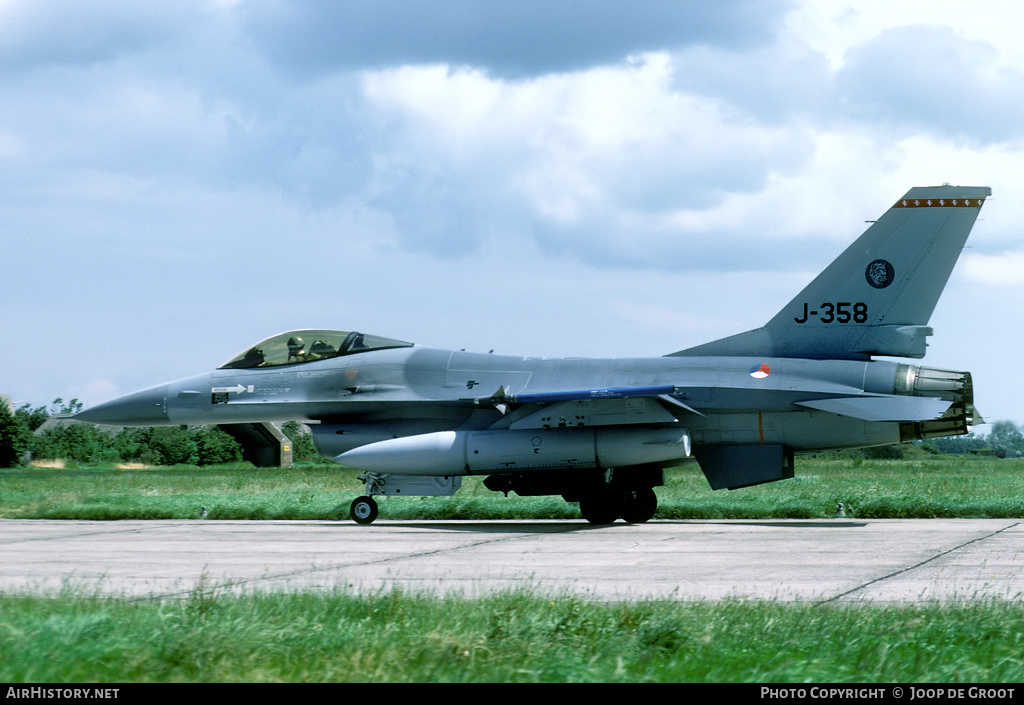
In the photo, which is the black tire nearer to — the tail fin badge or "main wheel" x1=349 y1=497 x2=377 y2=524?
"main wheel" x1=349 y1=497 x2=377 y2=524

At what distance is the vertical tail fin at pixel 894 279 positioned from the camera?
1664 cm

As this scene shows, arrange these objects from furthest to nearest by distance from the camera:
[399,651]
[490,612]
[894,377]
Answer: [894,377], [490,612], [399,651]

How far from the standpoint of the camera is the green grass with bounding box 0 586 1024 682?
516 centimetres

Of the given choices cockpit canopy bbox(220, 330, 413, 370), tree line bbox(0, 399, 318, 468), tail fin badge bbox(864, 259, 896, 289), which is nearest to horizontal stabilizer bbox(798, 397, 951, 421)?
tail fin badge bbox(864, 259, 896, 289)

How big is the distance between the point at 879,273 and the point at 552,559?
8.20 meters

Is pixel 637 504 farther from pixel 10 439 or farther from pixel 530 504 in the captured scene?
pixel 10 439

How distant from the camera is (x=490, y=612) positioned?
668 centimetres

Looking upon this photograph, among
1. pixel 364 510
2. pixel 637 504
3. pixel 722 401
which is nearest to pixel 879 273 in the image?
pixel 722 401

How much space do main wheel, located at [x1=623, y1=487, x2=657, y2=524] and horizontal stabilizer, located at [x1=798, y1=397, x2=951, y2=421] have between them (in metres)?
3.17

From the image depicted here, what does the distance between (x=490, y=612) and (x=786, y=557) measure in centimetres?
570

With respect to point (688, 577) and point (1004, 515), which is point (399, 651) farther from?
point (1004, 515)
